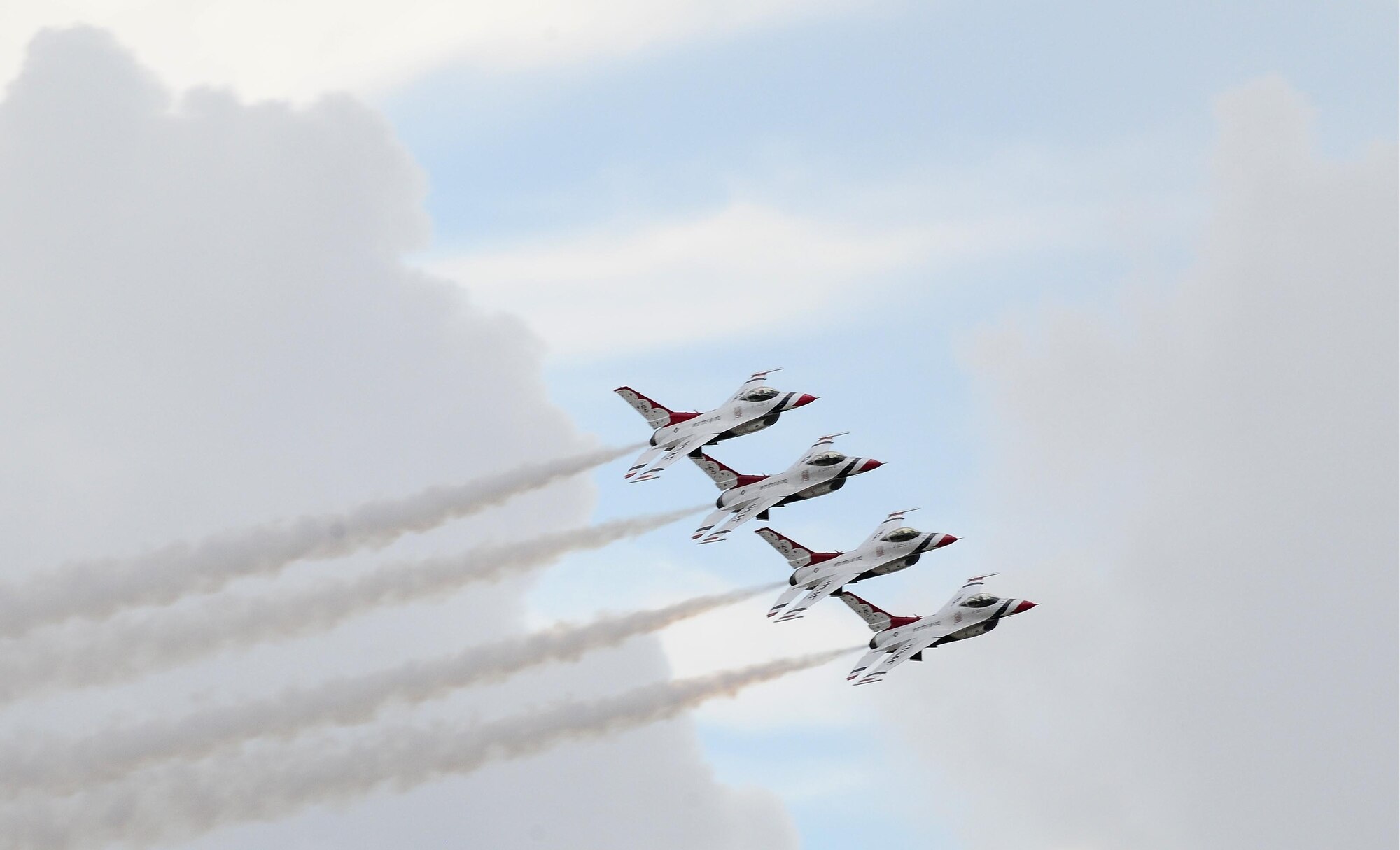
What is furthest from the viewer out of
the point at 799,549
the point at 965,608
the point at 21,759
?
the point at 799,549

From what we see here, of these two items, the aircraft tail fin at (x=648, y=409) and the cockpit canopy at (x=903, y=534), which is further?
the aircraft tail fin at (x=648, y=409)

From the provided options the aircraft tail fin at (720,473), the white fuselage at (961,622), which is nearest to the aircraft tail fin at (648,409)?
the aircraft tail fin at (720,473)

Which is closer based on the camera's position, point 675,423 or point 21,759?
point 21,759

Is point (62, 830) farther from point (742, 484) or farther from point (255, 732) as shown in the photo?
point (742, 484)

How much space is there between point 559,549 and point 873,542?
48.8ft

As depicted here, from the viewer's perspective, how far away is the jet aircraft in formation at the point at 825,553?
346ft

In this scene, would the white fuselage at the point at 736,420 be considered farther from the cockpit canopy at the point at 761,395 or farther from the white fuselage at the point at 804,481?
the white fuselage at the point at 804,481

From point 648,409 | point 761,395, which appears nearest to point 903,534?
point 761,395

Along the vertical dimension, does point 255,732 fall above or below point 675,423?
below

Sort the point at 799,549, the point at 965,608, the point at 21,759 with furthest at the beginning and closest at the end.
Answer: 1. the point at 799,549
2. the point at 965,608
3. the point at 21,759

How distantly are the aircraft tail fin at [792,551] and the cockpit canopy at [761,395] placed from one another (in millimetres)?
8202

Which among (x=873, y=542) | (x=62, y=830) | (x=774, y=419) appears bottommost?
(x=62, y=830)

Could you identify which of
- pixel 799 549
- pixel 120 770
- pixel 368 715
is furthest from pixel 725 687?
pixel 120 770

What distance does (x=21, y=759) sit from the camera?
3711 inches
